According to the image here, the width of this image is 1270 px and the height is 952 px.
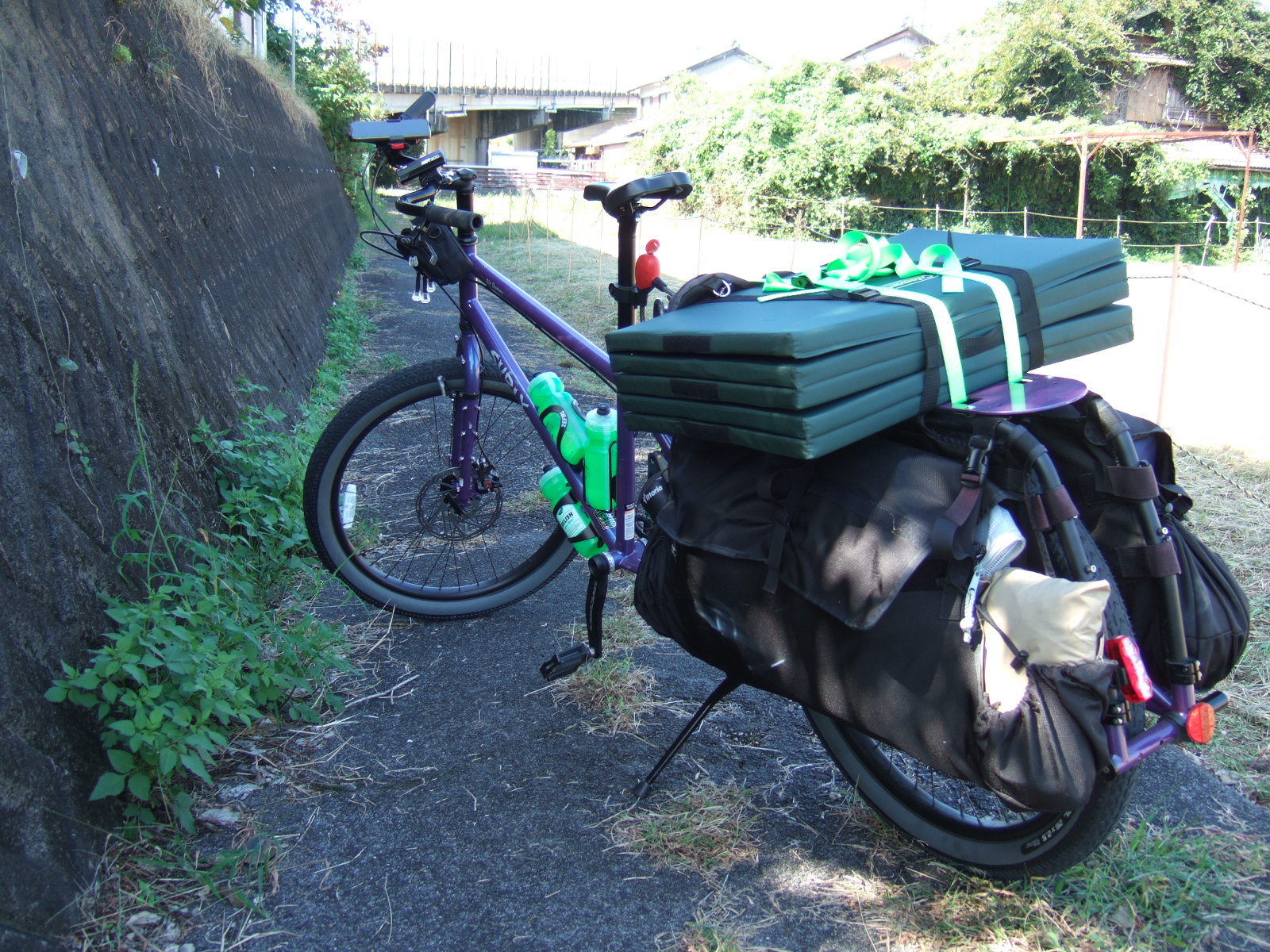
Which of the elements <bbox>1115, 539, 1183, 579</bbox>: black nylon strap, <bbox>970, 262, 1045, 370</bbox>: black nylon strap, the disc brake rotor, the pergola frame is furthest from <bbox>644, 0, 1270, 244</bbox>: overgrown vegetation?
<bbox>1115, 539, 1183, 579</bbox>: black nylon strap

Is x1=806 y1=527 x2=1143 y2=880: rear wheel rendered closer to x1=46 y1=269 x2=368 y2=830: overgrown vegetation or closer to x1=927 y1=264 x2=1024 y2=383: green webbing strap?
x1=927 y1=264 x2=1024 y2=383: green webbing strap

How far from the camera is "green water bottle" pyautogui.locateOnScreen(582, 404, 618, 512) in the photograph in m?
2.69

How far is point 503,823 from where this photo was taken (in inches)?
84.8

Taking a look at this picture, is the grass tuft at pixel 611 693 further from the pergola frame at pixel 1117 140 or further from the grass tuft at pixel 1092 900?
the pergola frame at pixel 1117 140

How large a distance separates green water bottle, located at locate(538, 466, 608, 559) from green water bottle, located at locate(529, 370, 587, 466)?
10 centimetres

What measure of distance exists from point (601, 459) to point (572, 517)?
0.70 feet

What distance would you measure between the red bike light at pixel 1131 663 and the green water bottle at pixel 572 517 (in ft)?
5.03

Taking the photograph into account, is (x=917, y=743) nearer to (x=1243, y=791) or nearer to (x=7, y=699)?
(x=1243, y=791)

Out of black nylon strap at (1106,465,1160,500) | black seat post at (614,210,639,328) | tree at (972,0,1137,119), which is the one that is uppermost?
tree at (972,0,1137,119)

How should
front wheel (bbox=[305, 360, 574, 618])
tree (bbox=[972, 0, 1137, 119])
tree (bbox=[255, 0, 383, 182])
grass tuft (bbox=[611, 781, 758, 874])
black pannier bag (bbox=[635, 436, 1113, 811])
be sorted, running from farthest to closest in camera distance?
tree (bbox=[972, 0, 1137, 119]), tree (bbox=[255, 0, 383, 182]), front wheel (bbox=[305, 360, 574, 618]), grass tuft (bbox=[611, 781, 758, 874]), black pannier bag (bbox=[635, 436, 1113, 811])

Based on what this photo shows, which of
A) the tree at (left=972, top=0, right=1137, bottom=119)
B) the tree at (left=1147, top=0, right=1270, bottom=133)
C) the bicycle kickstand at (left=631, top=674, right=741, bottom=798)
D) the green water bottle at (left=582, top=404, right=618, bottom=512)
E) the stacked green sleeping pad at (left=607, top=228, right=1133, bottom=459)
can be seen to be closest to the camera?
the stacked green sleeping pad at (left=607, top=228, right=1133, bottom=459)

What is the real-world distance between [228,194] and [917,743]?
5193 millimetres

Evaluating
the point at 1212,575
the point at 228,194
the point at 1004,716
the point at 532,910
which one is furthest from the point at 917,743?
the point at 228,194

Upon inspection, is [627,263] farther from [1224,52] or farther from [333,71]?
[1224,52]
